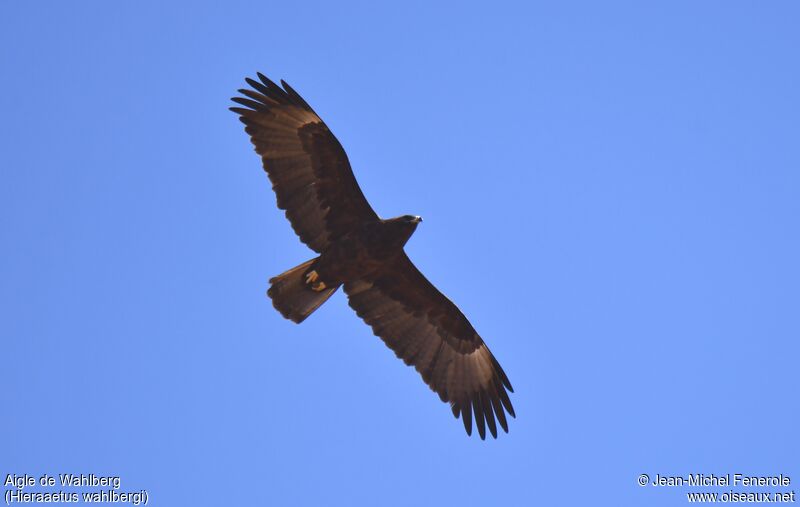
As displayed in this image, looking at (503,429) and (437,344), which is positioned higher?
(437,344)

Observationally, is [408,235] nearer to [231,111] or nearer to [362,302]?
[362,302]

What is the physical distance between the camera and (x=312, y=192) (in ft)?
47.6

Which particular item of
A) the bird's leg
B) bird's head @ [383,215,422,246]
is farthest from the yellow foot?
bird's head @ [383,215,422,246]

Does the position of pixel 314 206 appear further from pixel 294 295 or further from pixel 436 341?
pixel 436 341

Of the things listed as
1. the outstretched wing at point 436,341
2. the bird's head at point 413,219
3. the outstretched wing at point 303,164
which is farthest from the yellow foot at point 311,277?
the bird's head at point 413,219

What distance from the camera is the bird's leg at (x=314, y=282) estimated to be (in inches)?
571

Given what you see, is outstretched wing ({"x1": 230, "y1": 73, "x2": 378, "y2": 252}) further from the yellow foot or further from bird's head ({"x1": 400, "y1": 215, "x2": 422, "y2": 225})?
bird's head ({"x1": 400, "y1": 215, "x2": 422, "y2": 225})

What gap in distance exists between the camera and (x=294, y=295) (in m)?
14.5

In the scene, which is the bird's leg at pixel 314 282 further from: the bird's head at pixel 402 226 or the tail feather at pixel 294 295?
the bird's head at pixel 402 226

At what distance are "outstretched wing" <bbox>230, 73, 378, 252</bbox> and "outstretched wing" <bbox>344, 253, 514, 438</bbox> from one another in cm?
121

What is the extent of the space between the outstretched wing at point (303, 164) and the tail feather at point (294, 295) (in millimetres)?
473

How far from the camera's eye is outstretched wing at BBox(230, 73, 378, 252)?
1441 centimetres

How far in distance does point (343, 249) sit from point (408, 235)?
0.96 metres

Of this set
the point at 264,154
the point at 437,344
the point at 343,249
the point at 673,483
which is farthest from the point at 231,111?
the point at 673,483
